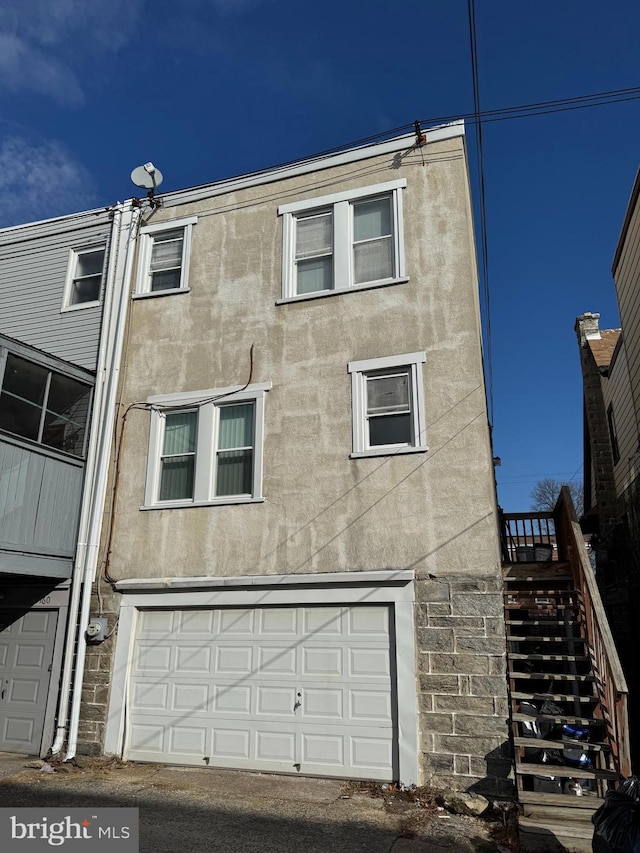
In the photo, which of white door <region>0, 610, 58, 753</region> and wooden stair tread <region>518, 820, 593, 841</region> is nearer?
wooden stair tread <region>518, 820, 593, 841</region>

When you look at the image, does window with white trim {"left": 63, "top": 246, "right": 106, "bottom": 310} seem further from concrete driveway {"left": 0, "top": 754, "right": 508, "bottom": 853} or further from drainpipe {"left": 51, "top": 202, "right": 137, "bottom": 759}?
concrete driveway {"left": 0, "top": 754, "right": 508, "bottom": 853}

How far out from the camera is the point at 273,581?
28.3 ft

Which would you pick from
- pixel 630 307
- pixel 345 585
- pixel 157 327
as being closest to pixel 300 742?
pixel 345 585

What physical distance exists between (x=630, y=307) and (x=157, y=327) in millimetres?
9333

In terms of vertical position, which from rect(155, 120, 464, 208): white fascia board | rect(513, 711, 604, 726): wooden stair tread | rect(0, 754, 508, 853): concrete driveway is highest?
rect(155, 120, 464, 208): white fascia board

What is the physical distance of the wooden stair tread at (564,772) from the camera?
6.11 m

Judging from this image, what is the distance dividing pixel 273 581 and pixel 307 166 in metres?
6.86

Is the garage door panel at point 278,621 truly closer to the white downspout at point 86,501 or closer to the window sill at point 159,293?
the white downspout at point 86,501

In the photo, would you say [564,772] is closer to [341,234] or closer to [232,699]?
[232,699]

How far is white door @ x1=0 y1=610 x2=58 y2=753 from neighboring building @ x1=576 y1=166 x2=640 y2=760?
32.1 feet

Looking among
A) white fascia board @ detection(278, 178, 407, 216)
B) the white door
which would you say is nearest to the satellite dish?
white fascia board @ detection(278, 178, 407, 216)

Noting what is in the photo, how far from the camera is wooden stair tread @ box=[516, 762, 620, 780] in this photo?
611 centimetres

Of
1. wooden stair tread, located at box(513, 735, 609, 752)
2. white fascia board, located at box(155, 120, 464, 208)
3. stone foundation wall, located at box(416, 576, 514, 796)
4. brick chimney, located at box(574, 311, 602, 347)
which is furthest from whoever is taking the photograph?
brick chimney, located at box(574, 311, 602, 347)

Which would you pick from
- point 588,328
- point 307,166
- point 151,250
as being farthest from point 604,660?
point 588,328
